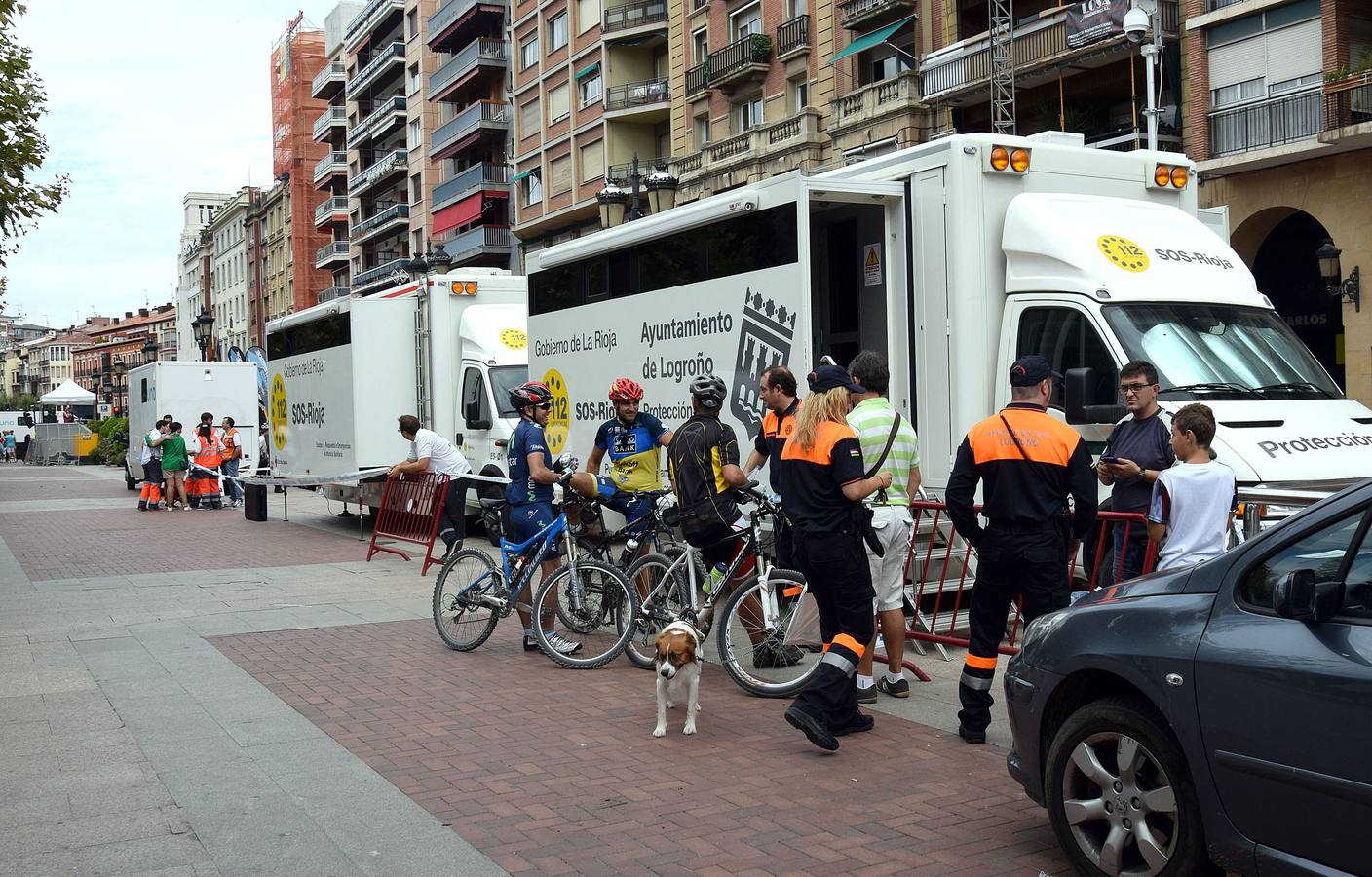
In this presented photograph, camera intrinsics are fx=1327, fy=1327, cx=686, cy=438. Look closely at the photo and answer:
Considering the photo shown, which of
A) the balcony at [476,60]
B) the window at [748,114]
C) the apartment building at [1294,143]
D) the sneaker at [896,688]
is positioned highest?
the balcony at [476,60]

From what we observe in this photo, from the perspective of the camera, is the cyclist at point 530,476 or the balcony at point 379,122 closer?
the cyclist at point 530,476

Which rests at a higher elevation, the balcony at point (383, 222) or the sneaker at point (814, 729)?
the balcony at point (383, 222)

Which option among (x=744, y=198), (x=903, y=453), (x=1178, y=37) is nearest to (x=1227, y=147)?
(x=1178, y=37)

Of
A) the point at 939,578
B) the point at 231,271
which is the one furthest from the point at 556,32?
the point at 231,271

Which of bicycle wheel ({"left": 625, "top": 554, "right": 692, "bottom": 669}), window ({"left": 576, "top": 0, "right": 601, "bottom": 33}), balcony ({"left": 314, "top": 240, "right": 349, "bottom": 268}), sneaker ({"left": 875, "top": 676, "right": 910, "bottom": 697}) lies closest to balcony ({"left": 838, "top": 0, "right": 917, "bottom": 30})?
window ({"left": 576, "top": 0, "right": 601, "bottom": 33})

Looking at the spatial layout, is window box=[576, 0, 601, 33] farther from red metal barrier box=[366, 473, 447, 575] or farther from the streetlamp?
red metal barrier box=[366, 473, 447, 575]

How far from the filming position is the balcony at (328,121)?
76.9 meters

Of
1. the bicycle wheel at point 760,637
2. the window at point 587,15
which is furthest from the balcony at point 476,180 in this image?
the bicycle wheel at point 760,637

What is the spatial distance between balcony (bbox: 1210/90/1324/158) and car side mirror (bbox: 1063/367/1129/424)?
18041 millimetres

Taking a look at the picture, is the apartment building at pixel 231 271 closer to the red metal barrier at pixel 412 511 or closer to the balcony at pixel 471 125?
the balcony at pixel 471 125

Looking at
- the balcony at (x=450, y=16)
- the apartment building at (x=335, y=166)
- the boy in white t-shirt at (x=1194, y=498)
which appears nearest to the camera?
the boy in white t-shirt at (x=1194, y=498)

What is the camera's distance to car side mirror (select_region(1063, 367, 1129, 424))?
804 cm

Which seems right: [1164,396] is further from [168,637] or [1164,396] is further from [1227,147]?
[1227,147]

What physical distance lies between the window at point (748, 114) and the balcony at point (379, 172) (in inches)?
1222
